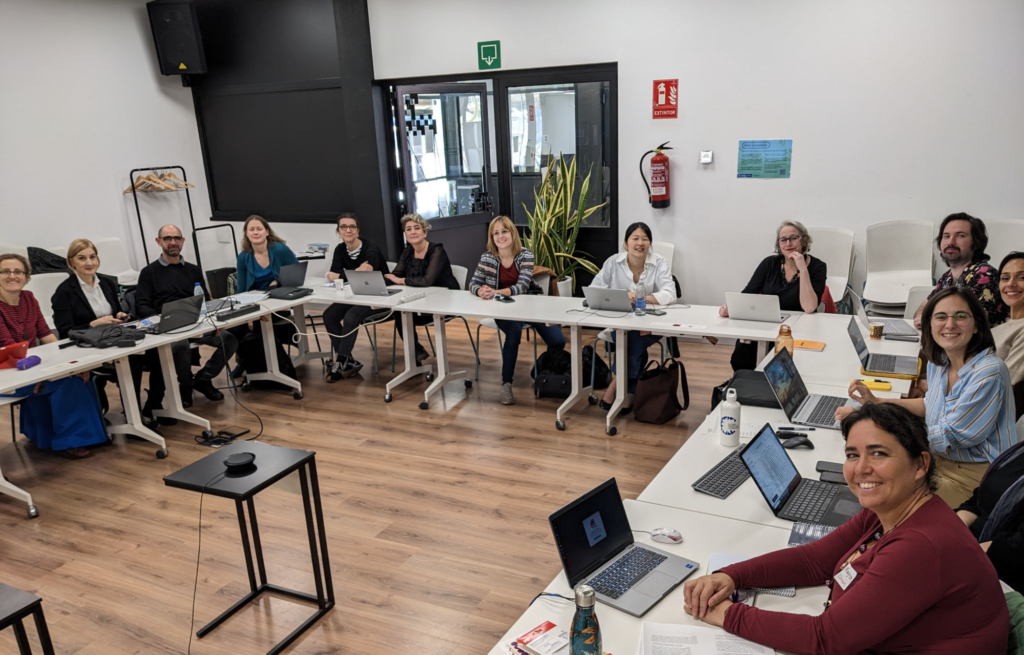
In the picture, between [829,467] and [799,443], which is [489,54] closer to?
[799,443]

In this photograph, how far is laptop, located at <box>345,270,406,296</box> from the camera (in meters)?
5.55

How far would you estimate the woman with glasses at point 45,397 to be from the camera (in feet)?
14.6

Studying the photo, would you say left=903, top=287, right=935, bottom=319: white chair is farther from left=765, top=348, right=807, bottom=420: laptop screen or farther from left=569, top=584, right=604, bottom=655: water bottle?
left=569, top=584, right=604, bottom=655: water bottle

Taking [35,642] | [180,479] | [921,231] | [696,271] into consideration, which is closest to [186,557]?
[35,642]

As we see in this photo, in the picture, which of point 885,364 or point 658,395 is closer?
point 885,364

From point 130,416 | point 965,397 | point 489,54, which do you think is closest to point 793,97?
point 489,54

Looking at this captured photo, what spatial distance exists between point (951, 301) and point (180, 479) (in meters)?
2.86

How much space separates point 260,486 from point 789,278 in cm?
358

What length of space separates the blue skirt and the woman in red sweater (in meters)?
4.18

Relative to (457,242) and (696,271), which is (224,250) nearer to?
(457,242)

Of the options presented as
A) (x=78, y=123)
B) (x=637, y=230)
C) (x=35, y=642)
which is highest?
(x=78, y=123)

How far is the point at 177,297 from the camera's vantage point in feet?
18.0

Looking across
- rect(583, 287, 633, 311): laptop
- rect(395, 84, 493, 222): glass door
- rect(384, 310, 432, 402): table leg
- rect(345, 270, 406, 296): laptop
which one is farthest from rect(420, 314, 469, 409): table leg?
rect(395, 84, 493, 222): glass door

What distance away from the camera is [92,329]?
4.59m
